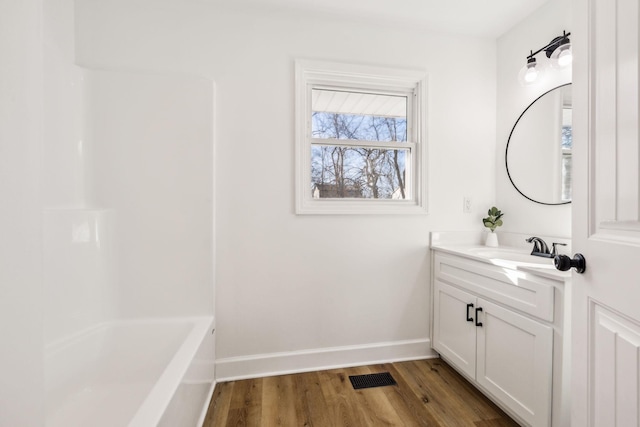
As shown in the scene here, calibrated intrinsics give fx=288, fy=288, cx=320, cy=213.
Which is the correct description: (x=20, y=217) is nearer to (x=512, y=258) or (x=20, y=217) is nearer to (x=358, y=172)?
(x=358, y=172)

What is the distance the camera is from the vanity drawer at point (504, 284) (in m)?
1.29

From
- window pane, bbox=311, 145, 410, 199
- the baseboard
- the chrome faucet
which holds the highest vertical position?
window pane, bbox=311, 145, 410, 199

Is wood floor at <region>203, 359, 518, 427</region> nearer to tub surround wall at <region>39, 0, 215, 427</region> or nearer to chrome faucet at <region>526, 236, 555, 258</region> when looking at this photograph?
tub surround wall at <region>39, 0, 215, 427</region>

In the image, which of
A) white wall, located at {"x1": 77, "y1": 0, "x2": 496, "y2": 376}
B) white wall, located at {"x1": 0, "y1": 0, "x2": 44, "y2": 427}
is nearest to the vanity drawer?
white wall, located at {"x1": 77, "y1": 0, "x2": 496, "y2": 376}

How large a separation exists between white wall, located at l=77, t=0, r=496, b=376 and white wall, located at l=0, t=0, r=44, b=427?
142 cm

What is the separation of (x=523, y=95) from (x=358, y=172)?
4.16 ft

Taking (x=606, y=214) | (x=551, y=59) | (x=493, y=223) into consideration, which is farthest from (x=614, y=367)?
(x=551, y=59)

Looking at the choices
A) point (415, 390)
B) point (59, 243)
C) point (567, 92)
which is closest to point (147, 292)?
point (59, 243)

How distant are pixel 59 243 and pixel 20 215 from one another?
1.36 meters

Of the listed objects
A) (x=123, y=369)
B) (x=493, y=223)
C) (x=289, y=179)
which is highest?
(x=289, y=179)

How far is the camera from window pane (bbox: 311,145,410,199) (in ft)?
6.98

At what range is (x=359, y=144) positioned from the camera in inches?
84.4

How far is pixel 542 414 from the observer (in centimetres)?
129

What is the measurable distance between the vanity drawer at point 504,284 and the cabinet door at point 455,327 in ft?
0.27
